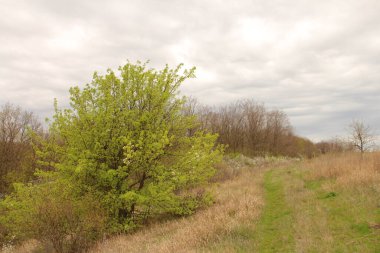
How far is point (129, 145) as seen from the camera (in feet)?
37.5

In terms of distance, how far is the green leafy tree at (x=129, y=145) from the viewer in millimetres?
11867

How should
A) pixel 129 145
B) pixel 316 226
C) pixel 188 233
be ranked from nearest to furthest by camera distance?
pixel 316 226, pixel 188 233, pixel 129 145

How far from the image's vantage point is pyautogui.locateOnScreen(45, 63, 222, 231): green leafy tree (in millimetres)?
11867

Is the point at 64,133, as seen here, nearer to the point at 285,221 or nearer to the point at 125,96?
the point at 125,96

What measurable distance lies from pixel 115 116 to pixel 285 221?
7635mm

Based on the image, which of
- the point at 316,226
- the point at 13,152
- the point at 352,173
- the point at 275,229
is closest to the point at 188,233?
the point at 275,229

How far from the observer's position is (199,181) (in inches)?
533

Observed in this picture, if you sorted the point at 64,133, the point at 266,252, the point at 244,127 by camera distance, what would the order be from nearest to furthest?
the point at 266,252 → the point at 64,133 → the point at 244,127

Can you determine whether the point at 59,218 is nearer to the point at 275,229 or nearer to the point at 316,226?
the point at 275,229

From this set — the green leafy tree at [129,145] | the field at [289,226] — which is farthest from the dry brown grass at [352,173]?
the green leafy tree at [129,145]

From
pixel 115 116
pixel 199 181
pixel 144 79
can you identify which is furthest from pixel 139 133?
pixel 199 181

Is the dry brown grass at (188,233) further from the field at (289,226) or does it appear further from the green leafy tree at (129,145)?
the green leafy tree at (129,145)

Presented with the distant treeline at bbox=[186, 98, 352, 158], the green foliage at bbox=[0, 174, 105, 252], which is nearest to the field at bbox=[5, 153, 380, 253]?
the green foliage at bbox=[0, 174, 105, 252]

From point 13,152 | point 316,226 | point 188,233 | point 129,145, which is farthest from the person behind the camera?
point 13,152
